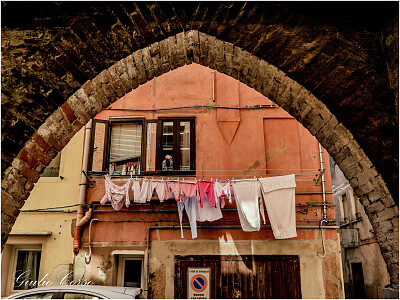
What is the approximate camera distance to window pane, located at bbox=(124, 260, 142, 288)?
29.6 ft

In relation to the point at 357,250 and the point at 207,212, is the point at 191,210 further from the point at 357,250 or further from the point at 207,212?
the point at 357,250

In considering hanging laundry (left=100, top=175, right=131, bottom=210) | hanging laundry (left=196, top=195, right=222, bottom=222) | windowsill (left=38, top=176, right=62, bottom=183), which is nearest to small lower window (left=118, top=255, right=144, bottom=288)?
hanging laundry (left=100, top=175, right=131, bottom=210)

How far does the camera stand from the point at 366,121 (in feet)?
11.5

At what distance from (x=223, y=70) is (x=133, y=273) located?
6744mm

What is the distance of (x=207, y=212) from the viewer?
8.41 meters

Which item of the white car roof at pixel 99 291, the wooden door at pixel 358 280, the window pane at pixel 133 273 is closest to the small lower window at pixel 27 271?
the window pane at pixel 133 273

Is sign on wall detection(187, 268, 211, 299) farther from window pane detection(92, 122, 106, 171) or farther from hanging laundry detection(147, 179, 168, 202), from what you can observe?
window pane detection(92, 122, 106, 171)

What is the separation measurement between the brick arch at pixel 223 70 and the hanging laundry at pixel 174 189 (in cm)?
446

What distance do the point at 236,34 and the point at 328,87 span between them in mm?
1166

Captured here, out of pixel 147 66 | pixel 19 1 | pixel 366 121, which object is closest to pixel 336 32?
pixel 366 121

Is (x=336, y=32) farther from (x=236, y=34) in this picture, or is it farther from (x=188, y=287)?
(x=188, y=287)

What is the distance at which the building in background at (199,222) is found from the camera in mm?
8633

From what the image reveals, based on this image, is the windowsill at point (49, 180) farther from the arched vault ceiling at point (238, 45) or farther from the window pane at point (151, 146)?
the arched vault ceiling at point (238, 45)

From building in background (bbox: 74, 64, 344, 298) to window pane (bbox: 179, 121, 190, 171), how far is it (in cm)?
3
